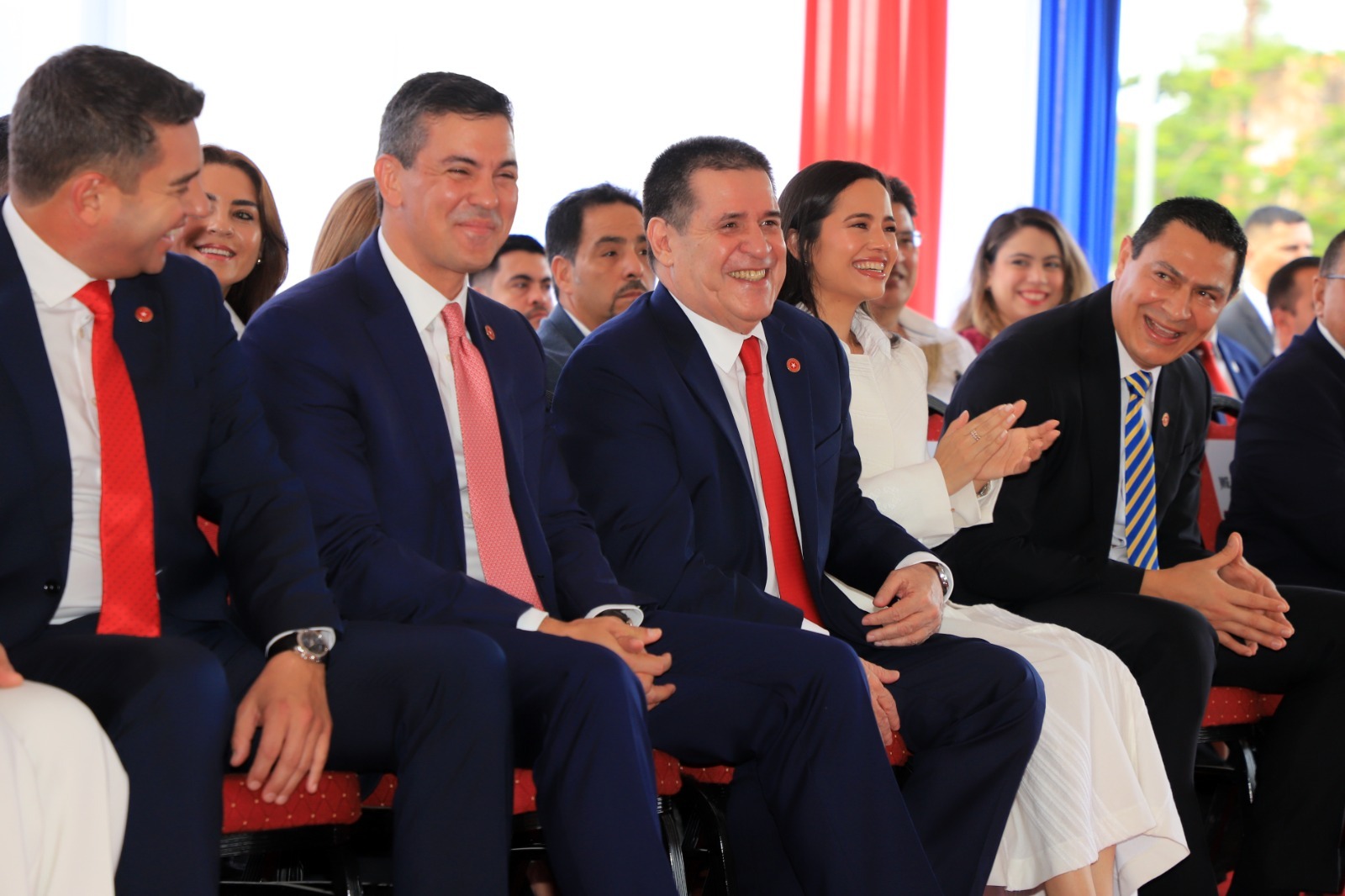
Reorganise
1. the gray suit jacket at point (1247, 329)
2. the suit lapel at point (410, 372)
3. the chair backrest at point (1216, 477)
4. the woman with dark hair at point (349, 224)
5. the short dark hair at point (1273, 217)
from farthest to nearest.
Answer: the short dark hair at point (1273, 217), the gray suit jacket at point (1247, 329), the chair backrest at point (1216, 477), the woman with dark hair at point (349, 224), the suit lapel at point (410, 372)

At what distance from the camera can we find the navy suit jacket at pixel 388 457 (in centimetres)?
214

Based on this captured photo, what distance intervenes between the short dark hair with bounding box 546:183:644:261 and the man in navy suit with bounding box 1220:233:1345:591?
199 centimetres

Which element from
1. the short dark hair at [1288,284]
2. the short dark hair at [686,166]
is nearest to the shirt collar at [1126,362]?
the short dark hair at [686,166]

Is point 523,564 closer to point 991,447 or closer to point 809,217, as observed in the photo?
point 991,447

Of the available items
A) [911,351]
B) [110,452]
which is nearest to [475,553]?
[110,452]

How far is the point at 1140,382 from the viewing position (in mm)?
3219

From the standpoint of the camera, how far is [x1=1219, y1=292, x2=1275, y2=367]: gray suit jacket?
6.77 m

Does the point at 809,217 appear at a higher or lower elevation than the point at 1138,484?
higher

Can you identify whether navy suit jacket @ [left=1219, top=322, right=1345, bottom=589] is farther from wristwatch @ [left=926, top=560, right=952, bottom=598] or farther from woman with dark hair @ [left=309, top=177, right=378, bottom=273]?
woman with dark hair @ [left=309, top=177, right=378, bottom=273]

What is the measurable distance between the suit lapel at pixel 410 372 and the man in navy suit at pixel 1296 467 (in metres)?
2.14

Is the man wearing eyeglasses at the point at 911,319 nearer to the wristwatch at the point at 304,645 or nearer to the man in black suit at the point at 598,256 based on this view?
the man in black suit at the point at 598,256

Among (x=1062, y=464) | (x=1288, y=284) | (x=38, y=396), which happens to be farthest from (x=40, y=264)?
(x=1288, y=284)

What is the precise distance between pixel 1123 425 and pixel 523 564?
1515mm

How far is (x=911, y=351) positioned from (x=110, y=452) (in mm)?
1922
